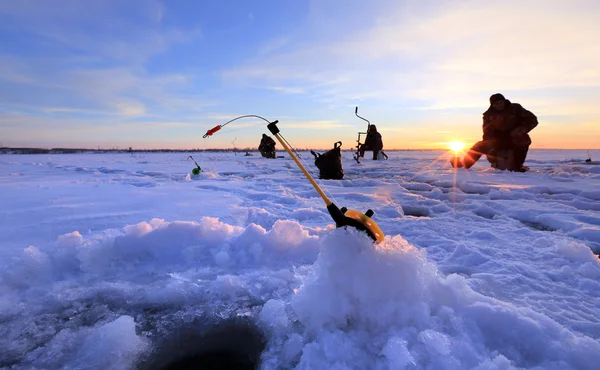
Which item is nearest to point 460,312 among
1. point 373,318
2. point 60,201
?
point 373,318

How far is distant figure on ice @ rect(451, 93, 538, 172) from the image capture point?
50.1ft

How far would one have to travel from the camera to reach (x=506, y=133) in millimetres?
15836

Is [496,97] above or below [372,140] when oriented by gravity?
above

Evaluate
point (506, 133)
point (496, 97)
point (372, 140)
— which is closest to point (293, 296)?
point (506, 133)

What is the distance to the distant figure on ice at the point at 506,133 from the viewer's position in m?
15.3

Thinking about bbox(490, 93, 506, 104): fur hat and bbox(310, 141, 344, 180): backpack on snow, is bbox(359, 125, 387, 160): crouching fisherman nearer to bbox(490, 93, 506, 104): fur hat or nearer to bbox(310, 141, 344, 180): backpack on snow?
bbox(490, 93, 506, 104): fur hat

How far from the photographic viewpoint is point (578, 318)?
2250 mm

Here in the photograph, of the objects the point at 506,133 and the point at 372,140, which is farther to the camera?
the point at 372,140

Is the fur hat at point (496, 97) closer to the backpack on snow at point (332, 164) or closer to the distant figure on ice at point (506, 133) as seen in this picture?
the distant figure on ice at point (506, 133)

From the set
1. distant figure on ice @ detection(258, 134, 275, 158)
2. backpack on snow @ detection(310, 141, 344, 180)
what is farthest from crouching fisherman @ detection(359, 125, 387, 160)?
backpack on snow @ detection(310, 141, 344, 180)

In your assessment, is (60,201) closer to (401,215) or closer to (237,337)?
(237,337)

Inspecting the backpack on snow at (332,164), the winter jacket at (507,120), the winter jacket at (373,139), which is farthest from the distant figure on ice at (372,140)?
the backpack on snow at (332,164)

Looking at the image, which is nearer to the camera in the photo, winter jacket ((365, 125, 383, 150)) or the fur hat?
the fur hat

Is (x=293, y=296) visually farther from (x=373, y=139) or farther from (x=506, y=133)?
(x=373, y=139)
